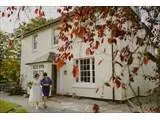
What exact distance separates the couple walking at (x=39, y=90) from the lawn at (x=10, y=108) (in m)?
0.25

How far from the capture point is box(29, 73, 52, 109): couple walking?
4297 mm

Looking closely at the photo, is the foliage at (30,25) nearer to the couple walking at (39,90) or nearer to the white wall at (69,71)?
the white wall at (69,71)

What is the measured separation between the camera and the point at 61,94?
4.85 m

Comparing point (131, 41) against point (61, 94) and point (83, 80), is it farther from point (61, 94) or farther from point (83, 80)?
point (83, 80)

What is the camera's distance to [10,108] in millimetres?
3951

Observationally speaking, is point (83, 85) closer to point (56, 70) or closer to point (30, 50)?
point (56, 70)

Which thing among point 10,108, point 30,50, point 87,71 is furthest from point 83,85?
point 10,108

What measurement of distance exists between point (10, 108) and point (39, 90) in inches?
22.3

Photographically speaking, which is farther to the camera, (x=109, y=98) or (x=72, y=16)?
(x=109, y=98)

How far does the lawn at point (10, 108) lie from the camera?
3.86 meters

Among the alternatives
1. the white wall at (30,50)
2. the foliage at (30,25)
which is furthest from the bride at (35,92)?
the foliage at (30,25)

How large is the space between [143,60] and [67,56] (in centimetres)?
58
